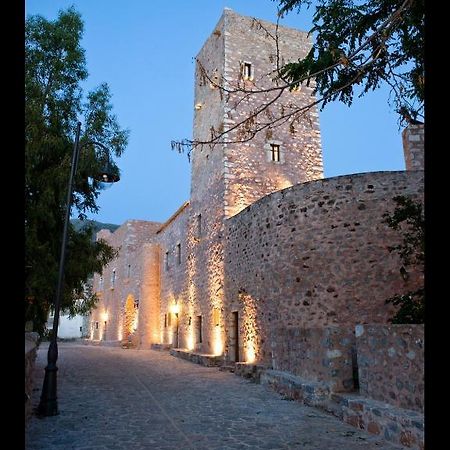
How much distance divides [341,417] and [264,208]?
22.0 feet

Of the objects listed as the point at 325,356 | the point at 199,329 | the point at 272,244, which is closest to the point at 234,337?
the point at 272,244

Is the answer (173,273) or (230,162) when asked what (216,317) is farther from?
(173,273)

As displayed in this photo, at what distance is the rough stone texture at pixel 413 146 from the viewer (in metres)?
11.4

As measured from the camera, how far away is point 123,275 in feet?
95.9

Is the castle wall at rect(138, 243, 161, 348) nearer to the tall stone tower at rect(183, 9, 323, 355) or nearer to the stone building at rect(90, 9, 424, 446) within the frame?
the stone building at rect(90, 9, 424, 446)

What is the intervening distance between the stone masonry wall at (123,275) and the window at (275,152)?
12620 millimetres

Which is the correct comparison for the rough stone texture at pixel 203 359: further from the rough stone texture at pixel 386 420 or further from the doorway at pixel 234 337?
the rough stone texture at pixel 386 420

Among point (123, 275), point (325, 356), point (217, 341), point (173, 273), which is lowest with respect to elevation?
point (217, 341)

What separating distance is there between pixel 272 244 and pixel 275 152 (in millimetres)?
5775

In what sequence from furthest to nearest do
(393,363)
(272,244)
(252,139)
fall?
1. (252,139)
2. (272,244)
3. (393,363)

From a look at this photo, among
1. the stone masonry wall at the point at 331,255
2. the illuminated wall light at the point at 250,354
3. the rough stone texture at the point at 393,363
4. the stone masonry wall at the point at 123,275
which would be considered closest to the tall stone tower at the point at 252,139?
the stone masonry wall at the point at 331,255
